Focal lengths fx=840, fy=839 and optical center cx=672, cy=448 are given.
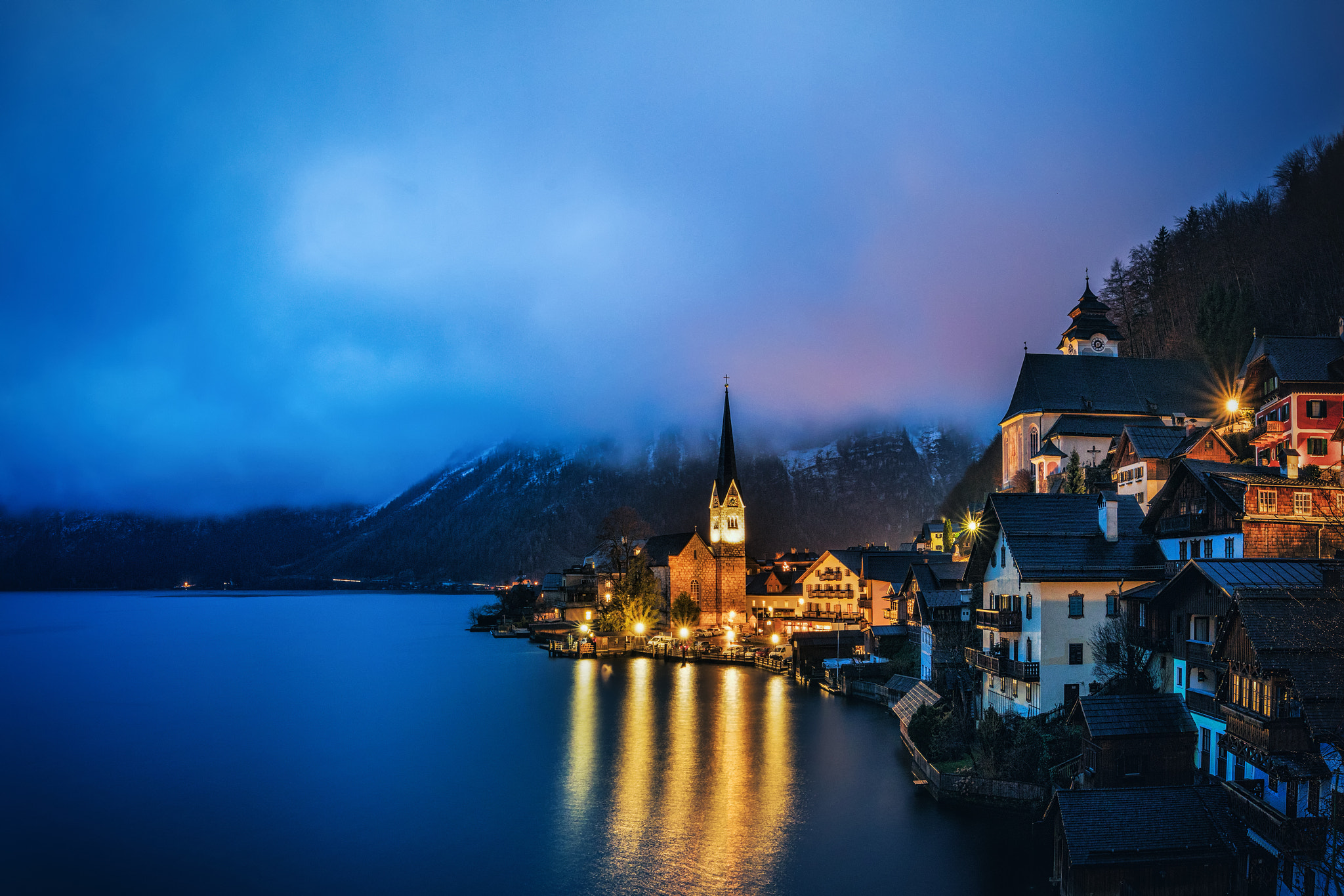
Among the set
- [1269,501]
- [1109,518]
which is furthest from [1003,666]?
[1269,501]

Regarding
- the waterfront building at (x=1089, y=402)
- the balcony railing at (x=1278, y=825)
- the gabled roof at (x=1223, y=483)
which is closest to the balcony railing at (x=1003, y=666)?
the gabled roof at (x=1223, y=483)

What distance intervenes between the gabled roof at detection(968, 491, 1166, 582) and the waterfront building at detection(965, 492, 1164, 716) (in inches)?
1.3

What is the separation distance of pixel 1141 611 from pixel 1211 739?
21.3 feet

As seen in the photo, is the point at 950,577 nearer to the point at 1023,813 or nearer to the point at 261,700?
the point at 1023,813

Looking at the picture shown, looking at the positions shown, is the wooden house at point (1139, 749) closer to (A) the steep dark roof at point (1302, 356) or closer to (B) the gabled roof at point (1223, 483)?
(B) the gabled roof at point (1223, 483)

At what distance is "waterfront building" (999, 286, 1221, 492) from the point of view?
215ft

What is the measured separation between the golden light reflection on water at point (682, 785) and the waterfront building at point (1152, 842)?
29.0ft

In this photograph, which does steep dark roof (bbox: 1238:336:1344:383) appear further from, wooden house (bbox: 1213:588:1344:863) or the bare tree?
the bare tree

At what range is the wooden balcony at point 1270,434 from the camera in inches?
1793

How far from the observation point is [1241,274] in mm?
79125

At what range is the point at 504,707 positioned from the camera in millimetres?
55781

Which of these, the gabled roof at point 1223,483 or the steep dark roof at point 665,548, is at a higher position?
the gabled roof at point 1223,483

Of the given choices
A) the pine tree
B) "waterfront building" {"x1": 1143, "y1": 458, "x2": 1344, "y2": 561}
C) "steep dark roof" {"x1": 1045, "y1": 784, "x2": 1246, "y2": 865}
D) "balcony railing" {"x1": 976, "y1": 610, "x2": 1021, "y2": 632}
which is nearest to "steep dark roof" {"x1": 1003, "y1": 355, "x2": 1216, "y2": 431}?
the pine tree

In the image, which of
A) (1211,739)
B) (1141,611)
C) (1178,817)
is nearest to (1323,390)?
(1141,611)
